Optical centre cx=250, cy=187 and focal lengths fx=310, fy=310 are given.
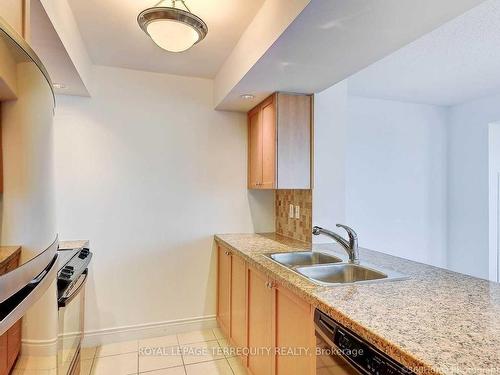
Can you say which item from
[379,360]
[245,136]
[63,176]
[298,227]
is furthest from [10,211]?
[245,136]

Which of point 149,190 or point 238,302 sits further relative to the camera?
point 149,190

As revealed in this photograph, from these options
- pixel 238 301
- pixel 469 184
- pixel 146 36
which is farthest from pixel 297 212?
pixel 469 184

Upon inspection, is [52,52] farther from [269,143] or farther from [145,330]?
[145,330]

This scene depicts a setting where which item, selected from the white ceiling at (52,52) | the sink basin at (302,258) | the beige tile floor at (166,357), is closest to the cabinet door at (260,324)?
the sink basin at (302,258)

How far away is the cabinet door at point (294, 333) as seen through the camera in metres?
1.39

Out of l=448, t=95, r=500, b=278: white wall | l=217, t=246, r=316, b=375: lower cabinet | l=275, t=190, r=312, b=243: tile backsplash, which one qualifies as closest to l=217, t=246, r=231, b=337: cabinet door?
l=217, t=246, r=316, b=375: lower cabinet

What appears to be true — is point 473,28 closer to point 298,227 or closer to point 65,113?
point 298,227

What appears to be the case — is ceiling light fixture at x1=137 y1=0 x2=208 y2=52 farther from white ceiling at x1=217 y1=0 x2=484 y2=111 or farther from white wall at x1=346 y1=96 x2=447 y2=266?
white wall at x1=346 y1=96 x2=447 y2=266

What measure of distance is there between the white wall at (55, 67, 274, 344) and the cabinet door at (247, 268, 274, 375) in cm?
102

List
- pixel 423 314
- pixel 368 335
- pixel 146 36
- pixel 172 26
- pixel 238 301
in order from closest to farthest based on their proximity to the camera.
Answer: pixel 368 335, pixel 423 314, pixel 172 26, pixel 146 36, pixel 238 301

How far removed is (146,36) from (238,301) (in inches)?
82.2

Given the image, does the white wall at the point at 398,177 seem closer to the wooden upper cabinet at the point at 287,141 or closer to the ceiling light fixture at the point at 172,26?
the wooden upper cabinet at the point at 287,141

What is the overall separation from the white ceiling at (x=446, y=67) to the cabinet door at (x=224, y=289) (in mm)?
2192

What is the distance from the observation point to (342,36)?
160 cm
